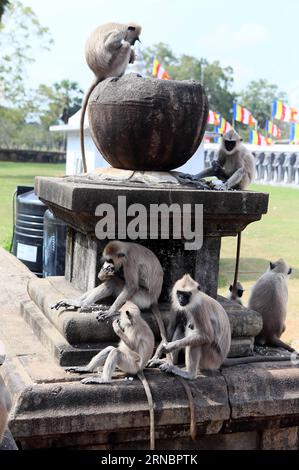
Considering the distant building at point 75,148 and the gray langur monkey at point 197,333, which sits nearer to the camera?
the gray langur monkey at point 197,333

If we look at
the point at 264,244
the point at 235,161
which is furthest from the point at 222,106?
the point at 235,161

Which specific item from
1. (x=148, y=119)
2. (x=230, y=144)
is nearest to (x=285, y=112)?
(x=230, y=144)

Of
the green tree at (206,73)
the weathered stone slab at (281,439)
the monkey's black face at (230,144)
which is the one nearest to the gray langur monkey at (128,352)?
the weathered stone slab at (281,439)

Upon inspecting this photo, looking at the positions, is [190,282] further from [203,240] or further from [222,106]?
[222,106]

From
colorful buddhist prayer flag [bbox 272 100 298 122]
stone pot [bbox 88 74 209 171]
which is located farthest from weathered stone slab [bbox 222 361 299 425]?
colorful buddhist prayer flag [bbox 272 100 298 122]

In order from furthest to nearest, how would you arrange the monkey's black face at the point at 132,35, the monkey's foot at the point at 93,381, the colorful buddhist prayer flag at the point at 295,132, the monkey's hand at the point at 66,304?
the colorful buddhist prayer flag at the point at 295,132 → the monkey's black face at the point at 132,35 → the monkey's hand at the point at 66,304 → the monkey's foot at the point at 93,381

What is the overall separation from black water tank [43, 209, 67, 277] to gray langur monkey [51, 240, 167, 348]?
13.1 ft

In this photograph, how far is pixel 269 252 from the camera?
422 inches

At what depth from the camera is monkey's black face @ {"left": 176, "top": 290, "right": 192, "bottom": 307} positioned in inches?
115

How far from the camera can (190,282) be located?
116 inches

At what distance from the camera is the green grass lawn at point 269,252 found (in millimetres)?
7388

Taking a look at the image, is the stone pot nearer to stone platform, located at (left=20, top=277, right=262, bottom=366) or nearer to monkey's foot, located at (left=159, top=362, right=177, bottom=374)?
stone platform, located at (left=20, top=277, right=262, bottom=366)

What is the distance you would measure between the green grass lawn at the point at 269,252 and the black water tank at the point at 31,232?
241 centimetres

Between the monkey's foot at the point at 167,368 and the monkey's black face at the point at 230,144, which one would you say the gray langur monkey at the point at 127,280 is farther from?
the monkey's black face at the point at 230,144
